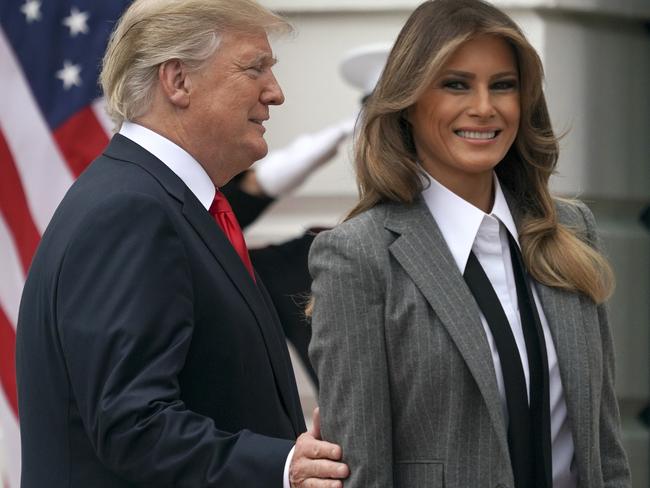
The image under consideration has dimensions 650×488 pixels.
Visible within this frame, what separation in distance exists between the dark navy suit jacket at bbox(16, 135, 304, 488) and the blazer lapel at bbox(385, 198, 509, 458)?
0.37 meters

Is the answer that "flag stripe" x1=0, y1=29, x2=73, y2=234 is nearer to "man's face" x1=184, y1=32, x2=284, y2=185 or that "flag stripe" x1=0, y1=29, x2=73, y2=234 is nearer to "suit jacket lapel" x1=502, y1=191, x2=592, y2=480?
"man's face" x1=184, y1=32, x2=284, y2=185

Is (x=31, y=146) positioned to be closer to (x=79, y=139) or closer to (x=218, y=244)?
(x=79, y=139)

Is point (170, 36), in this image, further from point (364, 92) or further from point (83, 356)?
point (364, 92)

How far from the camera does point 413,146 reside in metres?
2.84

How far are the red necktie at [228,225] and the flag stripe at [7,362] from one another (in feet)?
7.10

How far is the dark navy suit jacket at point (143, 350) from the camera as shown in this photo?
2660mm

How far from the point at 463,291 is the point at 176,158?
2.18ft

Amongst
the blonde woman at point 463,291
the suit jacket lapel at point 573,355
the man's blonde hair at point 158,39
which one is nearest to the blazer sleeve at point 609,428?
the blonde woman at point 463,291

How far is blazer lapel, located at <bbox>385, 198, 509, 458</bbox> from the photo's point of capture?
2570 millimetres

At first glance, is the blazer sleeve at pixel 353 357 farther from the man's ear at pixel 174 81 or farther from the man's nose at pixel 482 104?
the man's ear at pixel 174 81

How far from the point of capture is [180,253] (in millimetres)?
2764

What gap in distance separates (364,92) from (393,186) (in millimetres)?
2315

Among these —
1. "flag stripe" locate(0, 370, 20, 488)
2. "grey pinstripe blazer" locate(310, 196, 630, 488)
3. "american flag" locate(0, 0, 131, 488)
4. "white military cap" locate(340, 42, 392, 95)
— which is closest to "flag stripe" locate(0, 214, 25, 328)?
"american flag" locate(0, 0, 131, 488)

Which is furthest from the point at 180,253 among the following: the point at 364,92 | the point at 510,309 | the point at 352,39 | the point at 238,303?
the point at 352,39
